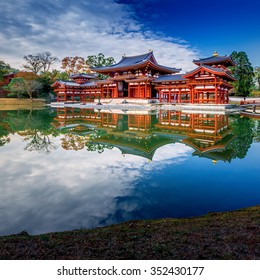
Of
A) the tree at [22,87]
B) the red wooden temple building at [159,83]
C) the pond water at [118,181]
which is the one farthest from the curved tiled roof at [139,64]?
the pond water at [118,181]

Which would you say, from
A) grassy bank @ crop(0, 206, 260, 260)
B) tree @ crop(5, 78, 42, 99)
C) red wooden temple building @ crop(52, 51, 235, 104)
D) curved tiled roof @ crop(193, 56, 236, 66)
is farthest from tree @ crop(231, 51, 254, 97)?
grassy bank @ crop(0, 206, 260, 260)

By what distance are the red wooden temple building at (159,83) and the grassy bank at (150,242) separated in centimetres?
2521

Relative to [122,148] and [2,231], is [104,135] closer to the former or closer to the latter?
[122,148]

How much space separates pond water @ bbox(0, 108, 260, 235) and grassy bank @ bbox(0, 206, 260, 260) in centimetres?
67

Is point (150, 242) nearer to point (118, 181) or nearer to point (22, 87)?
point (118, 181)

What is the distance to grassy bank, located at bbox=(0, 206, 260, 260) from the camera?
8.16 feet

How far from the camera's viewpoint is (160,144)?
390 inches

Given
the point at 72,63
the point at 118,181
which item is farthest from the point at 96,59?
the point at 118,181

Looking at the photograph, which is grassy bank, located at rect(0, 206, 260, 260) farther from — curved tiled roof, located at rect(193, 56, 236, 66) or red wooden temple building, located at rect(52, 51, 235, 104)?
curved tiled roof, located at rect(193, 56, 236, 66)

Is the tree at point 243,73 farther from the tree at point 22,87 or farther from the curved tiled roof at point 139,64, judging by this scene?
the tree at point 22,87

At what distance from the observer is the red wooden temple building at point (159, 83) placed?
27095mm

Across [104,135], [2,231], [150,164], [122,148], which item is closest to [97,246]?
[2,231]

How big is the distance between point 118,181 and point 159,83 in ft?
97.9

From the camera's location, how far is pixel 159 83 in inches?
1325
